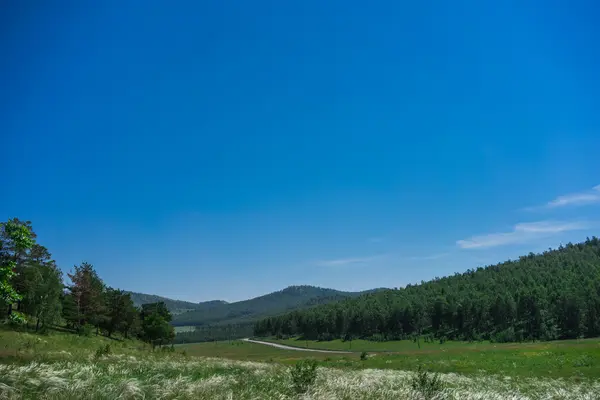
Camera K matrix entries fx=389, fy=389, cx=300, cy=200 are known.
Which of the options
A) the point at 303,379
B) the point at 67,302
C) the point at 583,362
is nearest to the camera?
the point at 303,379

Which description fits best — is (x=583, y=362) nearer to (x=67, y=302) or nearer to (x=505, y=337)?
(x=67, y=302)

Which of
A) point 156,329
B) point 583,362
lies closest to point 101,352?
point 583,362

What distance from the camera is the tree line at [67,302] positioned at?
54.1 meters

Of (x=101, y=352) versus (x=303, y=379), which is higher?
(x=303, y=379)

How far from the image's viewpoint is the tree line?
54.1 meters

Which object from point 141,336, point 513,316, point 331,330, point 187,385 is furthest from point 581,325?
point 187,385

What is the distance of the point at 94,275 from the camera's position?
93.6 metres

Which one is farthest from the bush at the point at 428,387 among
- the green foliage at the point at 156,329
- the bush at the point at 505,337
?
the bush at the point at 505,337

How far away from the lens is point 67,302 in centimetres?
7350

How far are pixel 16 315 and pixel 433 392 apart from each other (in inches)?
954

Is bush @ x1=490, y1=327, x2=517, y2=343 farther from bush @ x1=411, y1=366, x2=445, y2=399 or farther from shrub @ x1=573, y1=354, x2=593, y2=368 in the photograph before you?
bush @ x1=411, y1=366, x2=445, y2=399

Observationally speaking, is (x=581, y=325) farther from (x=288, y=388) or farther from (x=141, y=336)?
(x=288, y=388)

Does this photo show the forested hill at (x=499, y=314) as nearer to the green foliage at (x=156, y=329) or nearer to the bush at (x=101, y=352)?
Result: the green foliage at (x=156, y=329)

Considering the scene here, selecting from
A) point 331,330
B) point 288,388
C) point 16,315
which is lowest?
point 331,330
